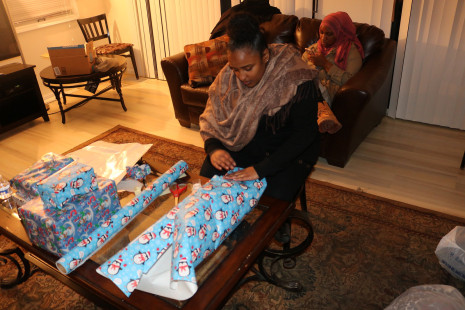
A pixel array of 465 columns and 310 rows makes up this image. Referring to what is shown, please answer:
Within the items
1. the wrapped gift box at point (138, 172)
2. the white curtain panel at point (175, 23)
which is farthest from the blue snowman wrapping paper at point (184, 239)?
the white curtain panel at point (175, 23)

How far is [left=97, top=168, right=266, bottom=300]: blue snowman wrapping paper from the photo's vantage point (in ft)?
3.85

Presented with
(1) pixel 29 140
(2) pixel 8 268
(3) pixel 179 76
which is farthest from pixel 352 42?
(1) pixel 29 140

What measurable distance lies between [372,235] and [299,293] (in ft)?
1.98

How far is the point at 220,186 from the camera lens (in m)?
1.46

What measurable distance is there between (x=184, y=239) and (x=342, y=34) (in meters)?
2.27

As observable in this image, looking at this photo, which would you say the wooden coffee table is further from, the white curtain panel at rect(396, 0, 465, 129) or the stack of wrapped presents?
the white curtain panel at rect(396, 0, 465, 129)

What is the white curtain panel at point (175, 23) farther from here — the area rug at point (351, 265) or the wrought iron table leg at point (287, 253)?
the wrought iron table leg at point (287, 253)

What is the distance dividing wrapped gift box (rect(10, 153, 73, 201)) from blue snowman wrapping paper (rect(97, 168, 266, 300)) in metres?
0.60

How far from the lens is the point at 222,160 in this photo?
177 centimetres

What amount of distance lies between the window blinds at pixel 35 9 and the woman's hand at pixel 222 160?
11.0ft

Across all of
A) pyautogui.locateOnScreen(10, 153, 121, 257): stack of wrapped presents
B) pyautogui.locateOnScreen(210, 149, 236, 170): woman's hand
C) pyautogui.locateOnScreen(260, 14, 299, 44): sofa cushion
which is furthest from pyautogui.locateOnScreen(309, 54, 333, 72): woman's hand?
pyautogui.locateOnScreen(10, 153, 121, 257): stack of wrapped presents

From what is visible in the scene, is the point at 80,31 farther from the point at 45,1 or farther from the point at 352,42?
the point at 352,42

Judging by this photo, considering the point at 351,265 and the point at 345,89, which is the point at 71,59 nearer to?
the point at 345,89

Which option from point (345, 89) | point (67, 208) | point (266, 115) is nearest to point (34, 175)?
point (67, 208)
